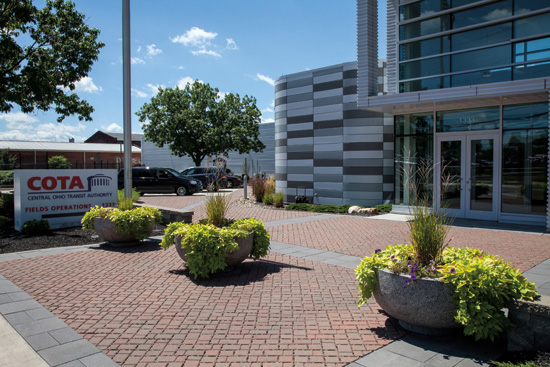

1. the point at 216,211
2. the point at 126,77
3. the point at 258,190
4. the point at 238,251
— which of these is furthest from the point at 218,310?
the point at 258,190

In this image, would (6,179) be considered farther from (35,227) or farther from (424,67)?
(424,67)

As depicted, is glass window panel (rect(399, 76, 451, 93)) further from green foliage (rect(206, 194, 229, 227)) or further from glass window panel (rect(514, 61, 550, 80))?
green foliage (rect(206, 194, 229, 227))

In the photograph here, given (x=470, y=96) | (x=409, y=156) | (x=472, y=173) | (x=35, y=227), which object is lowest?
(x=35, y=227)

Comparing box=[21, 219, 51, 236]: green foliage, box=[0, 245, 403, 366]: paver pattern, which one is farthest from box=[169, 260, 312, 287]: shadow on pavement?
box=[21, 219, 51, 236]: green foliage

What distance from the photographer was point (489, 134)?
1194 centimetres

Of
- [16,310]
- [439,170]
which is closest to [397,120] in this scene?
[439,170]

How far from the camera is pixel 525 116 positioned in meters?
11.3

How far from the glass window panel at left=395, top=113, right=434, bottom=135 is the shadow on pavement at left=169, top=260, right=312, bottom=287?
8324mm

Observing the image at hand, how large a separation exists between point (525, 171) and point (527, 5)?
4533 millimetres

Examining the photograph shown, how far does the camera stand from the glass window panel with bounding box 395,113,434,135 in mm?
13219

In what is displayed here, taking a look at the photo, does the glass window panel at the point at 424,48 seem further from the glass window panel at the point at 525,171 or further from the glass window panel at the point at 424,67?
the glass window panel at the point at 525,171

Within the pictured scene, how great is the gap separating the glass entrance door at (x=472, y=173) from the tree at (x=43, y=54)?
1239cm

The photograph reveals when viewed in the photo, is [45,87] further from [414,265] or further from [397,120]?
[414,265]

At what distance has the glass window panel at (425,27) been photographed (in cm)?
1273
